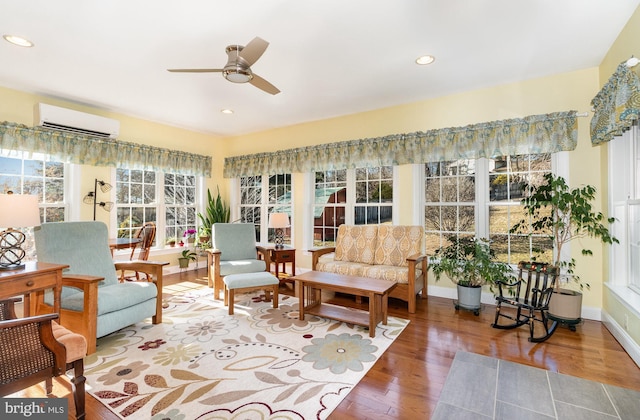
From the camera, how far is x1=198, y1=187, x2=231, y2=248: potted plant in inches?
226

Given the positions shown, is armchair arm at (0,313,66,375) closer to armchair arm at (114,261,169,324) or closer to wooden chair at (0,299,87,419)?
wooden chair at (0,299,87,419)

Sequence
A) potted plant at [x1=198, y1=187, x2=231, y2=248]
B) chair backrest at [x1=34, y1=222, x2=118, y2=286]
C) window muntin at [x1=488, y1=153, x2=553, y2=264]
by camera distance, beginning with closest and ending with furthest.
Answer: chair backrest at [x1=34, y1=222, x2=118, y2=286]
window muntin at [x1=488, y1=153, x2=553, y2=264]
potted plant at [x1=198, y1=187, x2=231, y2=248]

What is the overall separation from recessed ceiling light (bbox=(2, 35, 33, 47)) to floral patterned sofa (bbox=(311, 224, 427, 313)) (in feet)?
11.9

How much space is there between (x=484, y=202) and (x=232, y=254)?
3.49m

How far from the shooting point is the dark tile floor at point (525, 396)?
1768 mm

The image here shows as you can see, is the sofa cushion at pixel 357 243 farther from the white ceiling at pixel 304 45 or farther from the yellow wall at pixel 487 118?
the white ceiling at pixel 304 45

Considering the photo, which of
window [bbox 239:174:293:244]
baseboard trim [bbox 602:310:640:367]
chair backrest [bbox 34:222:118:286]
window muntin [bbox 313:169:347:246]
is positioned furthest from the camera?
window [bbox 239:174:293:244]

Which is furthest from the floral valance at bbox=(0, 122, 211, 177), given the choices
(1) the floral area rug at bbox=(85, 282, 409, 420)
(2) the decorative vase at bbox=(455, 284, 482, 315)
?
(2) the decorative vase at bbox=(455, 284, 482, 315)

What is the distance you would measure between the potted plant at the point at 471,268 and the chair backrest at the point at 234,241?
8.62ft

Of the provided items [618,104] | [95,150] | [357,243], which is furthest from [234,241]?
[618,104]

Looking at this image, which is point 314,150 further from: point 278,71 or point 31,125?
point 31,125

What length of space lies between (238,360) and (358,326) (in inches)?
49.0

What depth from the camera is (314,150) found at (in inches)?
197

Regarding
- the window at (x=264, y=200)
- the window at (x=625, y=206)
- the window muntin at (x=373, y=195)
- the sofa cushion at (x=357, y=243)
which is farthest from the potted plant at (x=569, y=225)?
the window at (x=264, y=200)
